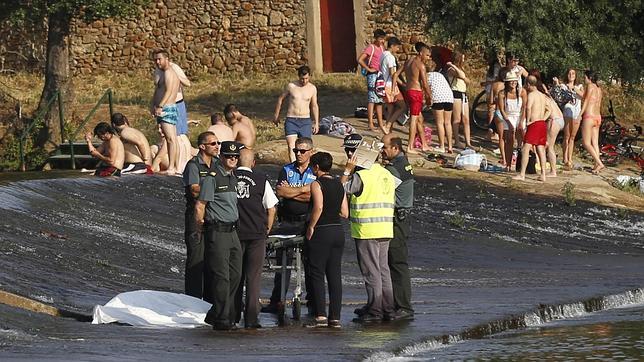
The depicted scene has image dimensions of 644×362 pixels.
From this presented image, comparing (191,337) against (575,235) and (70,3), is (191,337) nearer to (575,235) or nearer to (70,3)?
(575,235)

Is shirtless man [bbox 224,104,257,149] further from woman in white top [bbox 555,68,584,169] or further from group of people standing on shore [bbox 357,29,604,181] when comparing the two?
woman in white top [bbox 555,68,584,169]

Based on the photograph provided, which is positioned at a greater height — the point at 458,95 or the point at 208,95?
the point at 458,95

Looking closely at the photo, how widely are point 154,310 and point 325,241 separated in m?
1.56

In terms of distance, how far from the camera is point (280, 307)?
627 inches

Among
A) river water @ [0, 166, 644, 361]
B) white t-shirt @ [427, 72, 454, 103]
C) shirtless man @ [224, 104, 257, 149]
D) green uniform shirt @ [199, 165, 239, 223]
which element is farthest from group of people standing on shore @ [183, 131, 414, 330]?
white t-shirt @ [427, 72, 454, 103]

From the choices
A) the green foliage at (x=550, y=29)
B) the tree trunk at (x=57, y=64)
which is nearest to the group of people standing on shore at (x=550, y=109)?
the green foliage at (x=550, y=29)

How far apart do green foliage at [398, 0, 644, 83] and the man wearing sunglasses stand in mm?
14707

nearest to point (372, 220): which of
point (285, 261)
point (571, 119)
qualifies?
point (285, 261)

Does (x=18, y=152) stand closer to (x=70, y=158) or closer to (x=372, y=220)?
(x=70, y=158)

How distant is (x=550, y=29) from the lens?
31.0m

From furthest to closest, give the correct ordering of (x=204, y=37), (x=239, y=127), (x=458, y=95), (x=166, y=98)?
(x=204, y=37)
(x=458, y=95)
(x=239, y=127)
(x=166, y=98)

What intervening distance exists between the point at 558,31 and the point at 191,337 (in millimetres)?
17844

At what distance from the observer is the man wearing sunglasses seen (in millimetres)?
15695

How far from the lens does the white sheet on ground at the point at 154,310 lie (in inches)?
590
